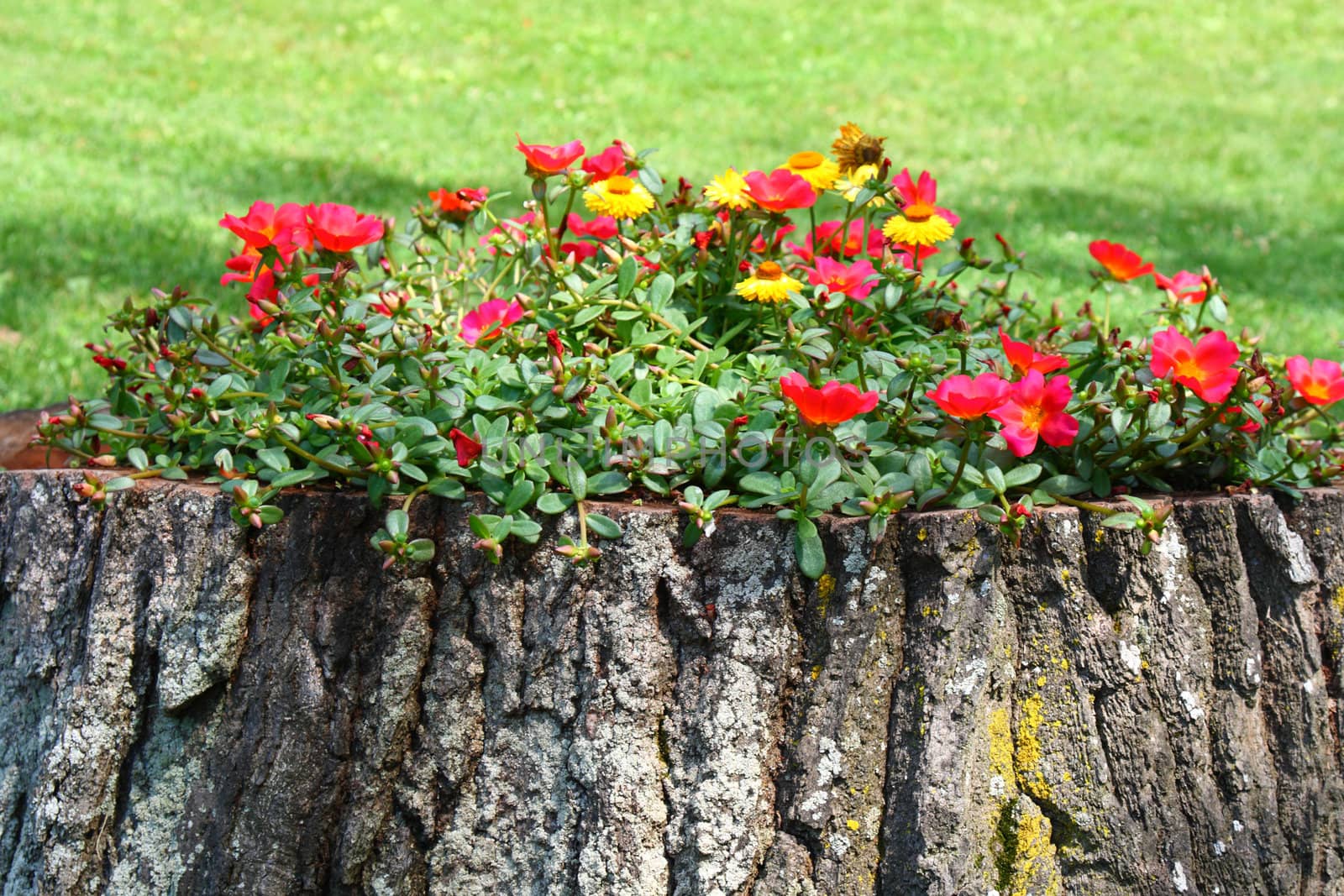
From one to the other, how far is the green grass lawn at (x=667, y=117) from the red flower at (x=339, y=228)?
8.27 ft

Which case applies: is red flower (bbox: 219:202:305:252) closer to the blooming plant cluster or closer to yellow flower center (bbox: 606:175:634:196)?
the blooming plant cluster

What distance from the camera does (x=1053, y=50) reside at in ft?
42.2

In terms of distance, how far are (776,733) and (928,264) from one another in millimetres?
4541

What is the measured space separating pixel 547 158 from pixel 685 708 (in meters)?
1.00

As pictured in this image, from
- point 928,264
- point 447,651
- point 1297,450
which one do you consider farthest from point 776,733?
point 928,264

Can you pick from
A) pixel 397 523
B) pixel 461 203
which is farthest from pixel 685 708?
pixel 461 203

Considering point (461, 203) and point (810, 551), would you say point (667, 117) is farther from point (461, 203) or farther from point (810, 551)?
point (810, 551)

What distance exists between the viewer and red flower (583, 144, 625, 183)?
2273 mm

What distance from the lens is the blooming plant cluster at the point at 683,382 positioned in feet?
5.99

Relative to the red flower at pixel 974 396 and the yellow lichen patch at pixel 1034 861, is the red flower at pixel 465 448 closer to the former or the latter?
the red flower at pixel 974 396

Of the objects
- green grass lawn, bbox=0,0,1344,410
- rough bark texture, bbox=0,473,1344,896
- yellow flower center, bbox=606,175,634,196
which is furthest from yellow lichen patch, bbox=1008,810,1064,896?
green grass lawn, bbox=0,0,1344,410

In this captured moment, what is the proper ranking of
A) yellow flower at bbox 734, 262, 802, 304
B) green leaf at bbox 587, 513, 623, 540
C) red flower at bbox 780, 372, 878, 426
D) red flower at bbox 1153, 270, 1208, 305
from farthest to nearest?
red flower at bbox 1153, 270, 1208, 305, yellow flower at bbox 734, 262, 802, 304, green leaf at bbox 587, 513, 623, 540, red flower at bbox 780, 372, 878, 426

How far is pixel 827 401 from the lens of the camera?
5.59ft

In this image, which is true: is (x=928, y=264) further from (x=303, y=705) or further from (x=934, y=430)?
(x=303, y=705)
